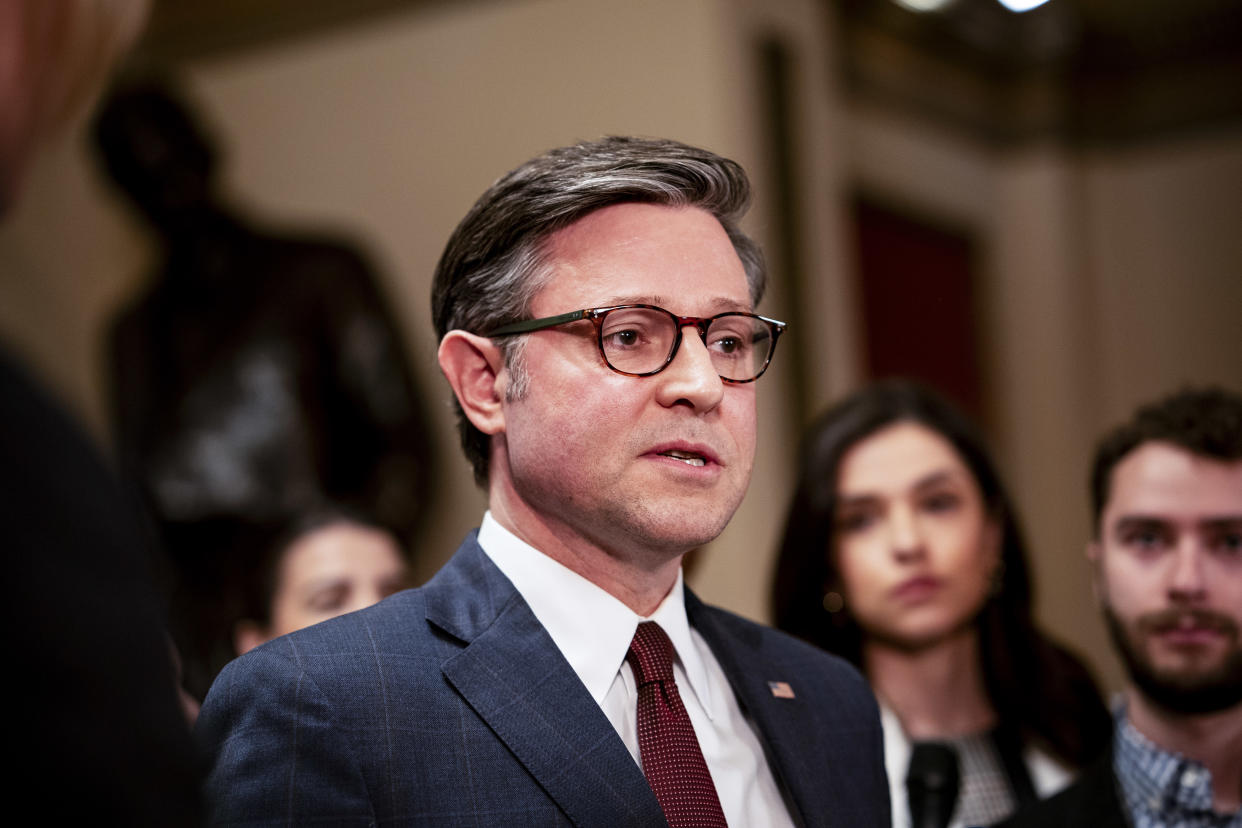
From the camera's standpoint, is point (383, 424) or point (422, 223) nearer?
point (383, 424)

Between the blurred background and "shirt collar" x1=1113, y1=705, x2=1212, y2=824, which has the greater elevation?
the blurred background

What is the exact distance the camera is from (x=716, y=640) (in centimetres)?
187

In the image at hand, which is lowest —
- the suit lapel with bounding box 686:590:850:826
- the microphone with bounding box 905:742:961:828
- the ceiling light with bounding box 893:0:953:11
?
the microphone with bounding box 905:742:961:828

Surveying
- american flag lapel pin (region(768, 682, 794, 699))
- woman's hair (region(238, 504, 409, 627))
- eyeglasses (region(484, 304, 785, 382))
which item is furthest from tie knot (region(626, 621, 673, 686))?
woman's hair (region(238, 504, 409, 627))

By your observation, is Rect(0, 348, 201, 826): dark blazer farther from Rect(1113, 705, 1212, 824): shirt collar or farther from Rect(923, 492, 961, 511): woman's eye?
Rect(923, 492, 961, 511): woman's eye

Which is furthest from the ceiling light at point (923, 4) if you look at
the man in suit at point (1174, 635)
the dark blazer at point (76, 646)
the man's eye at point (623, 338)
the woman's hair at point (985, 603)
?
the dark blazer at point (76, 646)

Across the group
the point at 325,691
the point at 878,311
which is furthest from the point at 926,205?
the point at 325,691

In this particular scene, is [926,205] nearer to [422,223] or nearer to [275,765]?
[422,223]

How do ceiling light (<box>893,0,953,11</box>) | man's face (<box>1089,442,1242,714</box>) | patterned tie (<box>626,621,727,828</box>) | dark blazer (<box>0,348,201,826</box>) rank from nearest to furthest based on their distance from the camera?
dark blazer (<box>0,348,201,826</box>) → patterned tie (<box>626,621,727,828</box>) → man's face (<box>1089,442,1242,714</box>) → ceiling light (<box>893,0,953,11</box>)

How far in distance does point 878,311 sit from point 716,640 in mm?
5187

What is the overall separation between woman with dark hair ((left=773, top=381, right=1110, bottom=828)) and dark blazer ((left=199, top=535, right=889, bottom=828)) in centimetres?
142

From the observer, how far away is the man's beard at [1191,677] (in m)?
2.66

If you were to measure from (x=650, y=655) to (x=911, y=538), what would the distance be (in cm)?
151

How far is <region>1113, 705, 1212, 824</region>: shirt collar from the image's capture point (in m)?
2.59
